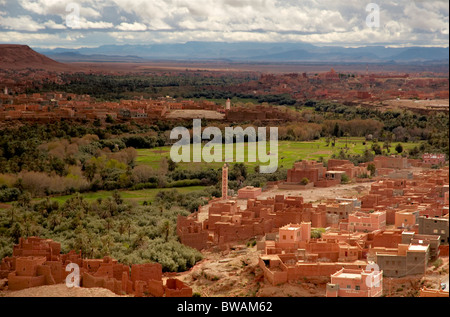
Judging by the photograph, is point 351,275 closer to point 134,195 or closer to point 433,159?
point 134,195

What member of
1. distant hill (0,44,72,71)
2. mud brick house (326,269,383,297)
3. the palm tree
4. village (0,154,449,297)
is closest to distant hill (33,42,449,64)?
distant hill (0,44,72,71)

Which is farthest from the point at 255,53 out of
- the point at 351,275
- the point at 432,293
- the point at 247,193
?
the point at 432,293

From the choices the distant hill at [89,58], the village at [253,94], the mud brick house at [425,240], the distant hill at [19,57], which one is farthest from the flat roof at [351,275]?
the distant hill at [89,58]

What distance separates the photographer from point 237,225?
13.8m

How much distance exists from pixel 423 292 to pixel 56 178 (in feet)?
39.6

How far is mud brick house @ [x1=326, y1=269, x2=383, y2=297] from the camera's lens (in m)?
9.77

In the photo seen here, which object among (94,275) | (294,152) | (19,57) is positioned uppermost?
(19,57)

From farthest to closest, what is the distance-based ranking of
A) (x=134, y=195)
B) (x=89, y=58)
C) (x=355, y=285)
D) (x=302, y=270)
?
1. (x=89, y=58)
2. (x=134, y=195)
3. (x=302, y=270)
4. (x=355, y=285)

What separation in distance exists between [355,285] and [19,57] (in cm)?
1797

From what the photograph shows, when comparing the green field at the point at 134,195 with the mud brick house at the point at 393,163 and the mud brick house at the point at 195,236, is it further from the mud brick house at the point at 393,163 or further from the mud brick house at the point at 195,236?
the mud brick house at the point at 393,163

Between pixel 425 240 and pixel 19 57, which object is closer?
pixel 425 240

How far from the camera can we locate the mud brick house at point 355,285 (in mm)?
9766

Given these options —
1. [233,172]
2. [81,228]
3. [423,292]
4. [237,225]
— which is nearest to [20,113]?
[233,172]

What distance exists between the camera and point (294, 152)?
25.6m
